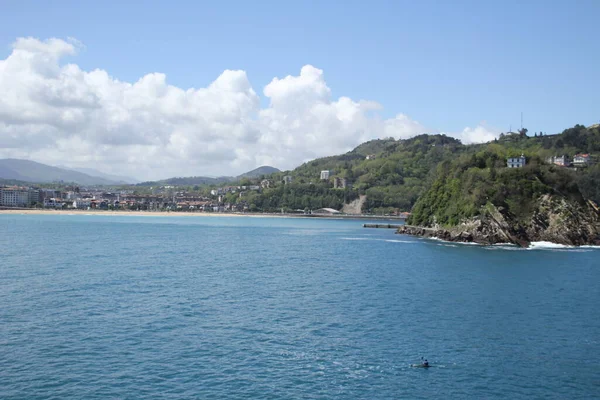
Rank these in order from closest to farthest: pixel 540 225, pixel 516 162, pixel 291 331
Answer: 1. pixel 291 331
2. pixel 540 225
3. pixel 516 162

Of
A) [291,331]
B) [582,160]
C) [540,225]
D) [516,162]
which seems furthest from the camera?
[582,160]

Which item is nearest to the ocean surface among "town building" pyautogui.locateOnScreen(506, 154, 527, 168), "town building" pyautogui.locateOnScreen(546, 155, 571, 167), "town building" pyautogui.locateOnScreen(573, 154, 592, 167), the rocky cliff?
the rocky cliff

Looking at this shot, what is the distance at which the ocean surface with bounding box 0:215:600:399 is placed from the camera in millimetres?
19453

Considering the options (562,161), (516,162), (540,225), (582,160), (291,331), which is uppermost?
(582,160)

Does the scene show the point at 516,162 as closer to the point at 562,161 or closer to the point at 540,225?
the point at 540,225

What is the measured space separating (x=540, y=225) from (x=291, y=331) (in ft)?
218

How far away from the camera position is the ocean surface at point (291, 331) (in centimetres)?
1945

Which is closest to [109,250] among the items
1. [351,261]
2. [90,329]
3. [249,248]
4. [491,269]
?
[249,248]

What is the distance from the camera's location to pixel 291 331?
2617 centimetres

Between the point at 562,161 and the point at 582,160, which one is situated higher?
the point at 582,160

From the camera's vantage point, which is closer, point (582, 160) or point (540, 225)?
point (540, 225)

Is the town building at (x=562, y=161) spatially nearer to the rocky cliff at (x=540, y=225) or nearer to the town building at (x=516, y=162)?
the town building at (x=516, y=162)

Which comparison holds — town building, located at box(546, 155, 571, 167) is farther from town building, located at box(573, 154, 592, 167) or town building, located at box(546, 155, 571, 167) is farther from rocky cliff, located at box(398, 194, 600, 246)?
rocky cliff, located at box(398, 194, 600, 246)

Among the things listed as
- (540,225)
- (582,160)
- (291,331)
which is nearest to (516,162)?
(540,225)
